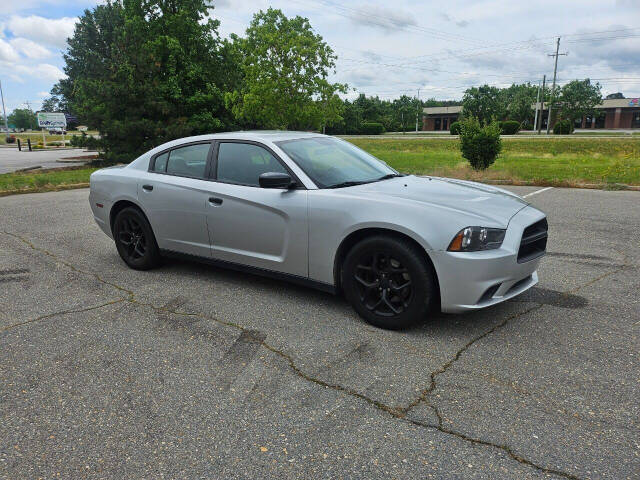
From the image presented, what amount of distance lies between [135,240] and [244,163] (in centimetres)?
177

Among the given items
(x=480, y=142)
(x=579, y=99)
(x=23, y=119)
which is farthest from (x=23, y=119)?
(x=480, y=142)

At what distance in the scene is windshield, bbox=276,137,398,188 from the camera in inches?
168

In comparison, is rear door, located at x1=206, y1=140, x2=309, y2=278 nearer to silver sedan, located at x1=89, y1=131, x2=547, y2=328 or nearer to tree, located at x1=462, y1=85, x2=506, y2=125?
silver sedan, located at x1=89, y1=131, x2=547, y2=328

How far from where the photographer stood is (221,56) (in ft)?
78.0

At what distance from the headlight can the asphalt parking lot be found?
0.69m

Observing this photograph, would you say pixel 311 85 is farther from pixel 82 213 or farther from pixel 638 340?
pixel 638 340

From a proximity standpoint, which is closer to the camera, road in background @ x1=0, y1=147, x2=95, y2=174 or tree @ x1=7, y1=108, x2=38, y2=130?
road in background @ x1=0, y1=147, x2=95, y2=174

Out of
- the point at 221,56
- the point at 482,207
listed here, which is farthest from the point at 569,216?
the point at 221,56

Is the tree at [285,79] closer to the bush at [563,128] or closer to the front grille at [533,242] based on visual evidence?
the front grille at [533,242]

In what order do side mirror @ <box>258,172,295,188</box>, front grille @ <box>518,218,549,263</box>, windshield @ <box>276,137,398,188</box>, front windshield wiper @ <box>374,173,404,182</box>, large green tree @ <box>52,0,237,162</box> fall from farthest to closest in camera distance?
large green tree @ <box>52,0,237,162</box> < front windshield wiper @ <box>374,173,404,182</box> < windshield @ <box>276,137,398,188</box> < side mirror @ <box>258,172,295,188</box> < front grille @ <box>518,218,549,263</box>

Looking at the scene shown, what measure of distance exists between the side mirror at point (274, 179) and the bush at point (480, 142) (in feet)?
37.3

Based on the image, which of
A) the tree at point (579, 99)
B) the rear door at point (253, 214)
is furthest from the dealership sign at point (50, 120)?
the tree at point (579, 99)

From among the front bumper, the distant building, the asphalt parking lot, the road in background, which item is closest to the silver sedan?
the front bumper

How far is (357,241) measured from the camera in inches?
152
